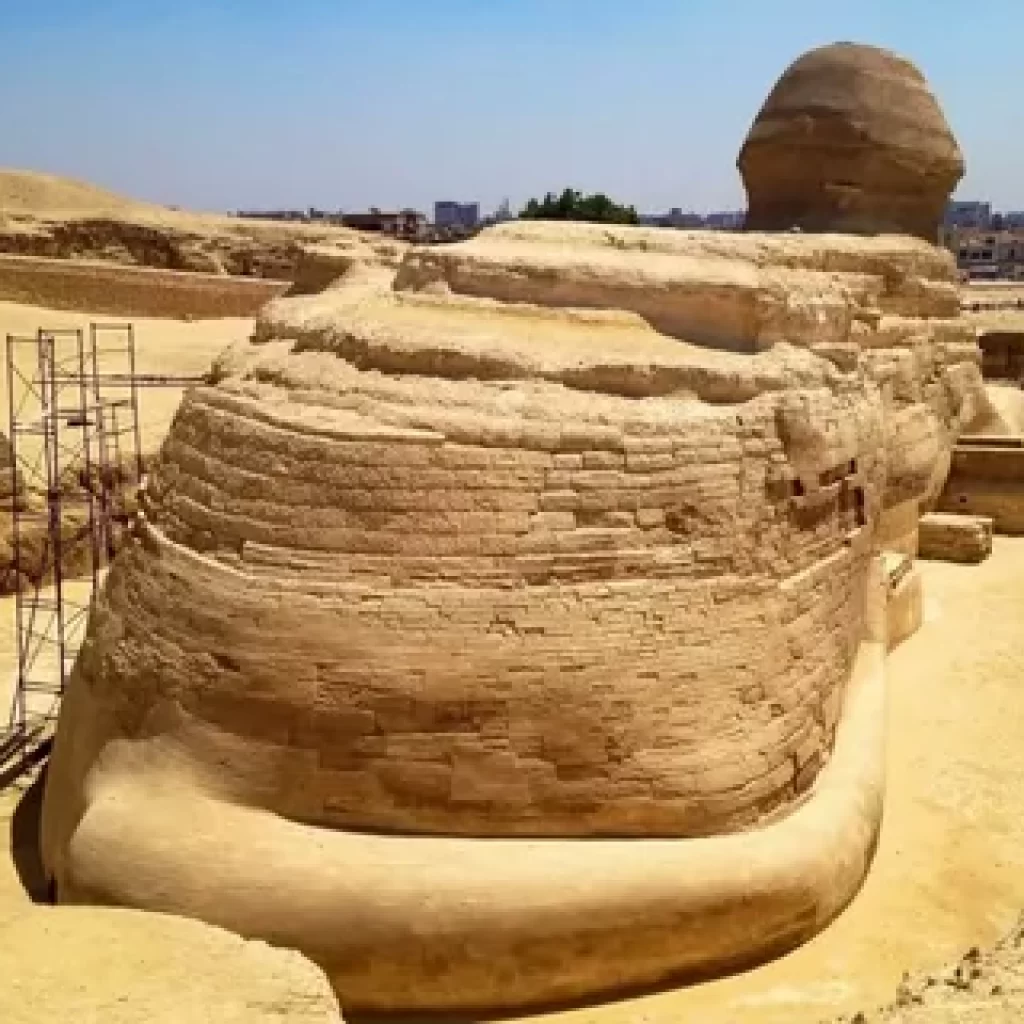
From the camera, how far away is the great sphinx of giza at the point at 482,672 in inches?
273

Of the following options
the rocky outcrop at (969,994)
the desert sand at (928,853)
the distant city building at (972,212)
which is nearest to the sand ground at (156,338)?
the desert sand at (928,853)

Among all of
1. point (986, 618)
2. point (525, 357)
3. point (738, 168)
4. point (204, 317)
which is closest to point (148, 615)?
point (525, 357)

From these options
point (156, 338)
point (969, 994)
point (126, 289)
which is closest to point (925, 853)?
point (969, 994)

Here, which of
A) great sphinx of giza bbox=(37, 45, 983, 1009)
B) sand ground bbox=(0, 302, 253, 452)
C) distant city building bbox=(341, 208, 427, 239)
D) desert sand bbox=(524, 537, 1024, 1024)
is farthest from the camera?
distant city building bbox=(341, 208, 427, 239)

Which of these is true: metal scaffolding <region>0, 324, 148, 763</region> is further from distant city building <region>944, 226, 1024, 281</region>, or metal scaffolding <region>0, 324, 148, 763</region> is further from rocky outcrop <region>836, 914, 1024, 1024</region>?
distant city building <region>944, 226, 1024, 281</region>

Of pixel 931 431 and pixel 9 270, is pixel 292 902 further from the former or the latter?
pixel 9 270

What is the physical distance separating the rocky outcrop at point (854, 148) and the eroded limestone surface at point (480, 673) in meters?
7.06

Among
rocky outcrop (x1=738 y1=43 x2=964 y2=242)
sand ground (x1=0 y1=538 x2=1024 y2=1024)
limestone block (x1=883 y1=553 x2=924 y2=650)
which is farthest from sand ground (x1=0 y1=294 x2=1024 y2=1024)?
rocky outcrop (x1=738 y1=43 x2=964 y2=242)

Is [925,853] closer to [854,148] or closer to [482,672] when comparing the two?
[482,672]

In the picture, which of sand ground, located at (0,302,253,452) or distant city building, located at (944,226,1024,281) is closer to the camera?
sand ground, located at (0,302,253,452)

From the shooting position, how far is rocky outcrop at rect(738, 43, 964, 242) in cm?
1545

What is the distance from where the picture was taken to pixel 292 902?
6.74 m

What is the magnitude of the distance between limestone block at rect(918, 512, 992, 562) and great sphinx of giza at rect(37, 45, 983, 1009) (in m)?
6.91

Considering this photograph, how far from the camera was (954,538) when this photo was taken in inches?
616
